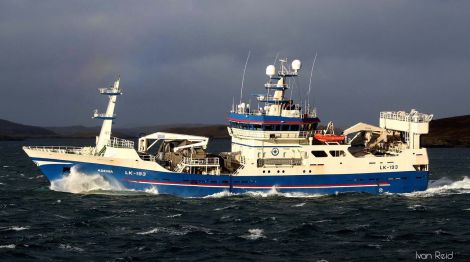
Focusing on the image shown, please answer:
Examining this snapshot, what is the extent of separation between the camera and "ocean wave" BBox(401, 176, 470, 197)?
4709 cm

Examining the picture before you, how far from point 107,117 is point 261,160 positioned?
11.6 meters

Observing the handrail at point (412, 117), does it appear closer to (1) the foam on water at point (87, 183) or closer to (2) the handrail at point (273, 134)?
(2) the handrail at point (273, 134)

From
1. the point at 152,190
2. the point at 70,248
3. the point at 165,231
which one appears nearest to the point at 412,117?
the point at 152,190

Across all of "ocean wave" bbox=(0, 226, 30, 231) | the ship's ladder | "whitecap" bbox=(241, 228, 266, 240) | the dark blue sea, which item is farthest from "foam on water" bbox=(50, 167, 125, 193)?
"whitecap" bbox=(241, 228, 266, 240)

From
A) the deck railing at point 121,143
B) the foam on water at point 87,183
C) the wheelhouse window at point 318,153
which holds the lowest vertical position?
the foam on water at point 87,183

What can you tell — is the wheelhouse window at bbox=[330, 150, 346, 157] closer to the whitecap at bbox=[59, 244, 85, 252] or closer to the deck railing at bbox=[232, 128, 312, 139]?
the deck railing at bbox=[232, 128, 312, 139]

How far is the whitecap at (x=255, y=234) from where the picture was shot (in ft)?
105

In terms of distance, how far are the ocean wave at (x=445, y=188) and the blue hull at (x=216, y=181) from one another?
136 inches

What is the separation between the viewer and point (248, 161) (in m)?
44.8

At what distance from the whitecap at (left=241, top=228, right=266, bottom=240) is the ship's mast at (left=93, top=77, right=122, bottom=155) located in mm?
16147

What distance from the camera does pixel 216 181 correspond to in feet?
Result: 144

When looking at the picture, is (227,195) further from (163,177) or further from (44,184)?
(44,184)

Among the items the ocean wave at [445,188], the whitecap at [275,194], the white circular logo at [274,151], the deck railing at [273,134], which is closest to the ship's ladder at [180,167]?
the whitecap at [275,194]

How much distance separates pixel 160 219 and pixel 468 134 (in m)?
161
